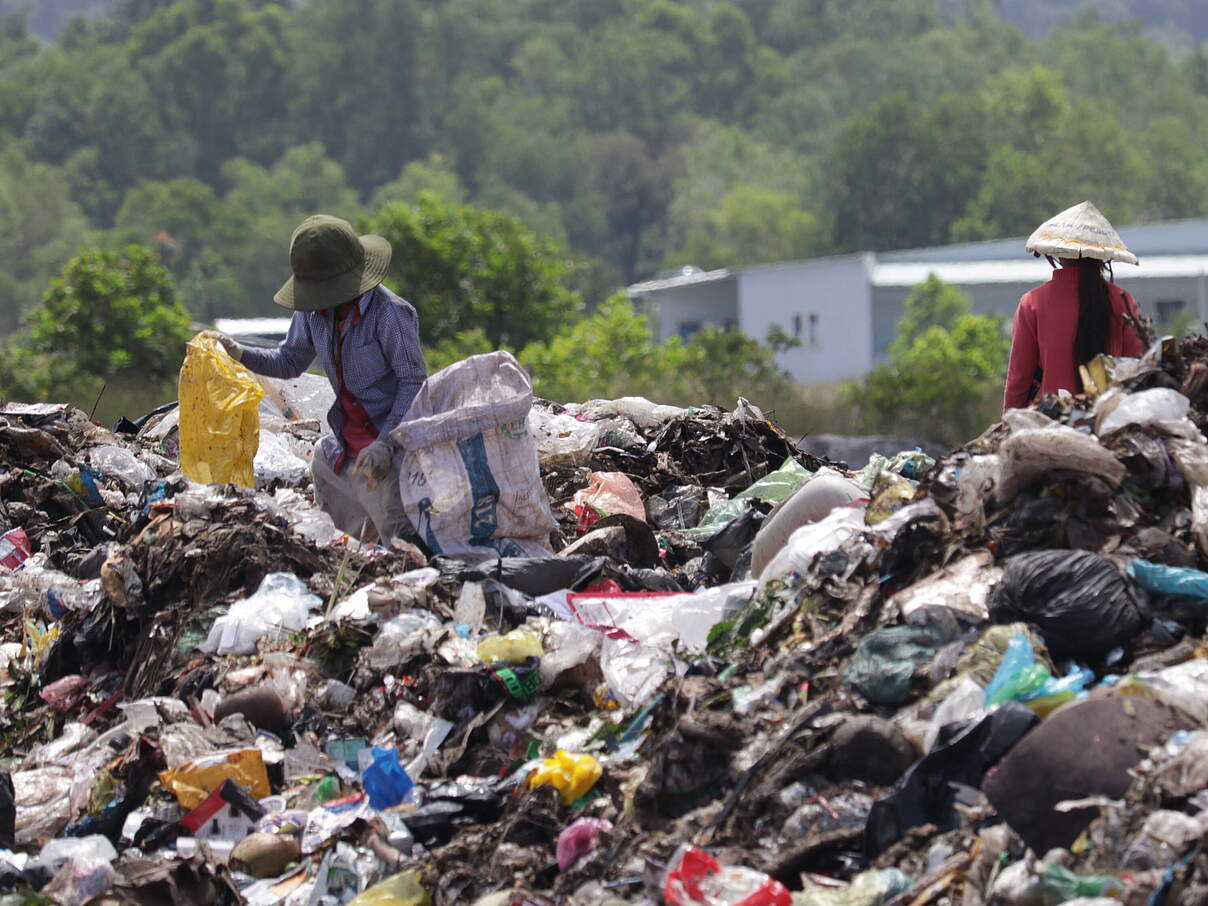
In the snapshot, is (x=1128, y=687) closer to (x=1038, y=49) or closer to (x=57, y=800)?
(x=57, y=800)

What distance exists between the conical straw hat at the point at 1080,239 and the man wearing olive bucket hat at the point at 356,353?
191cm

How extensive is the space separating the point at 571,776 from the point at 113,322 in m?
16.4

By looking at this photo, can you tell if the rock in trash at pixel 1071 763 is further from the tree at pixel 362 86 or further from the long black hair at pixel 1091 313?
the tree at pixel 362 86

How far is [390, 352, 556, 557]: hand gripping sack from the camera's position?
4.96 meters

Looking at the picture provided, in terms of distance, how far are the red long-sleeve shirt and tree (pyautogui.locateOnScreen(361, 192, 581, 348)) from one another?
55.4 feet

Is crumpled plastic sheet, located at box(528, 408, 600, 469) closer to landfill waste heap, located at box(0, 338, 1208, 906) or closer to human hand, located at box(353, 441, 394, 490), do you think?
landfill waste heap, located at box(0, 338, 1208, 906)

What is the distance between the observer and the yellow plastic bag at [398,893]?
3301 millimetres

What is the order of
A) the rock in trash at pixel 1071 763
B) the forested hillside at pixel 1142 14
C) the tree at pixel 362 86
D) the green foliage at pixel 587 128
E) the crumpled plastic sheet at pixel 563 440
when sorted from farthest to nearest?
Result: the forested hillside at pixel 1142 14 < the tree at pixel 362 86 < the green foliage at pixel 587 128 < the crumpled plastic sheet at pixel 563 440 < the rock in trash at pixel 1071 763

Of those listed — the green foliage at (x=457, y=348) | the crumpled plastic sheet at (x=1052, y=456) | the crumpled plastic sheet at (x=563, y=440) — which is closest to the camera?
the crumpled plastic sheet at (x=1052, y=456)

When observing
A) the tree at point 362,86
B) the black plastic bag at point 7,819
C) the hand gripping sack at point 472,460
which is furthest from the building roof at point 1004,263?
the tree at point 362,86

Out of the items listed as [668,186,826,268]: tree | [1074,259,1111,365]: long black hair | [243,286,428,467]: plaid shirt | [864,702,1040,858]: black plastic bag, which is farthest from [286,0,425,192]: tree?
[864,702,1040,858]: black plastic bag

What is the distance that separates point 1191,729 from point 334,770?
6.66 ft

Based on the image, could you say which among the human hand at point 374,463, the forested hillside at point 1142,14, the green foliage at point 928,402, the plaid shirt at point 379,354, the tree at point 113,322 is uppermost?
the forested hillside at point 1142,14

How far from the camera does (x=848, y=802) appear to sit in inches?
122
